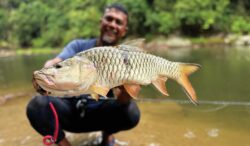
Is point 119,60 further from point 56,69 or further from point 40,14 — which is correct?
point 40,14

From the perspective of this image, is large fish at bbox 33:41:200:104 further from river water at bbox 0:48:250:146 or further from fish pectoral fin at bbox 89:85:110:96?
river water at bbox 0:48:250:146

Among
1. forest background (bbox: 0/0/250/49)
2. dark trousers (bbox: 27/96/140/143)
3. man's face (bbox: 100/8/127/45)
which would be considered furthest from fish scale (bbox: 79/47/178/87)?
forest background (bbox: 0/0/250/49)

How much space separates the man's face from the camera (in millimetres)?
3646

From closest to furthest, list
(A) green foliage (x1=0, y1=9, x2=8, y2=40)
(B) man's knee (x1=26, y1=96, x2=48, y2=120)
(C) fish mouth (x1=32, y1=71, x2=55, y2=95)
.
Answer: (C) fish mouth (x1=32, y1=71, x2=55, y2=95) → (B) man's knee (x1=26, y1=96, x2=48, y2=120) → (A) green foliage (x1=0, y1=9, x2=8, y2=40)

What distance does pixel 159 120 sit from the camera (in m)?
5.03

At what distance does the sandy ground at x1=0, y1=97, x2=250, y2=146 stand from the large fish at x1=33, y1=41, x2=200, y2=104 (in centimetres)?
154

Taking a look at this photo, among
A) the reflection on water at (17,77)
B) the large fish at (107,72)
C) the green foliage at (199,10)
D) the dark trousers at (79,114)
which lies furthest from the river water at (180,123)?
the green foliage at (199,10)

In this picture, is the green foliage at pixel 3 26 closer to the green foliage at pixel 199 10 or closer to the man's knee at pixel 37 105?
the green foliage at pixel 199 10

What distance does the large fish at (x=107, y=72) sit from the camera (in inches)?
88.3

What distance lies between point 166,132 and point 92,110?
116 centimetres

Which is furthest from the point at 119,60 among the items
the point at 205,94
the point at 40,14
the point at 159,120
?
the point at 40,14

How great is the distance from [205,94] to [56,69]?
16.7 feet

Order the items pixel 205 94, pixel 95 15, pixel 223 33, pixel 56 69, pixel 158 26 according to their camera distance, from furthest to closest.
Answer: pixel 95 15
pixel 158 26
pixel 223 33
pixel 205 94
pixel 56 69

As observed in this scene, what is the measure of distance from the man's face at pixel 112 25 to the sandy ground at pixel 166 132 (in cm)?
111
